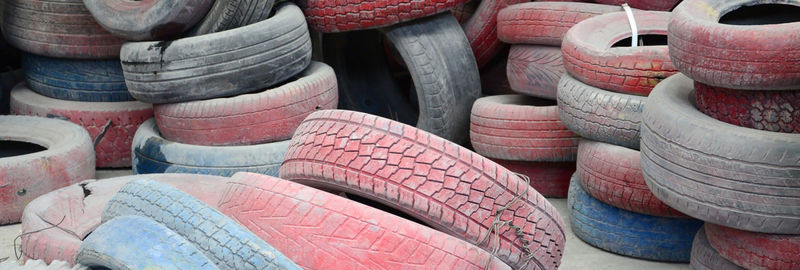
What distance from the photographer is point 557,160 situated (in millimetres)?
4172

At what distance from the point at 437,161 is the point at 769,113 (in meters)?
1.12

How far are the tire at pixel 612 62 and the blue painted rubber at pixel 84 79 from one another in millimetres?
2245

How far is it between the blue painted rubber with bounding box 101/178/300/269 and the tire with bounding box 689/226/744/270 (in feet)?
5.10

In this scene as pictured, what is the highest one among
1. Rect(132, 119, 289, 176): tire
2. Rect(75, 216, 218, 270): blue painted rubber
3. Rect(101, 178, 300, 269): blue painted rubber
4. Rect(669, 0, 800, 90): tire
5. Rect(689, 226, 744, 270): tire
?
Rect(669, 0, 800, 90): tire

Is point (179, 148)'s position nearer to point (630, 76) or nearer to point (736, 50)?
point (630, 76)

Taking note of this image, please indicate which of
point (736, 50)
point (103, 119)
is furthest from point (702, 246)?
point (103, 119)

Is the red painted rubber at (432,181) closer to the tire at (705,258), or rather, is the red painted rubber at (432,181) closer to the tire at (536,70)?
the tire at (705,258)

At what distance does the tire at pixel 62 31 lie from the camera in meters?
4.50

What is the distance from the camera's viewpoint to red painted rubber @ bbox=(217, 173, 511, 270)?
2.59 m

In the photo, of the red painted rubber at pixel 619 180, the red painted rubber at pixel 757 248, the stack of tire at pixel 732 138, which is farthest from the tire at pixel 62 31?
the red painted rubber at pixel 757 248

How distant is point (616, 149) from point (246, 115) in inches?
61.2

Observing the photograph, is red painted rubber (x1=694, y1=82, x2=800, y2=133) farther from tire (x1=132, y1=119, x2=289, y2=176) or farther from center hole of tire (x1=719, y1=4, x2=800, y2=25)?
tire (x1=132, y1=119, x2=289, y2=176)

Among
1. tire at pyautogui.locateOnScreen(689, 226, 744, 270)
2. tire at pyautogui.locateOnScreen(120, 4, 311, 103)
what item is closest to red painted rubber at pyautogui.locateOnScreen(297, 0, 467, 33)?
tire at pyautogui.locateOnScreen(120, 4, 311, 103)

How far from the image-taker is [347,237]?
103 inches
